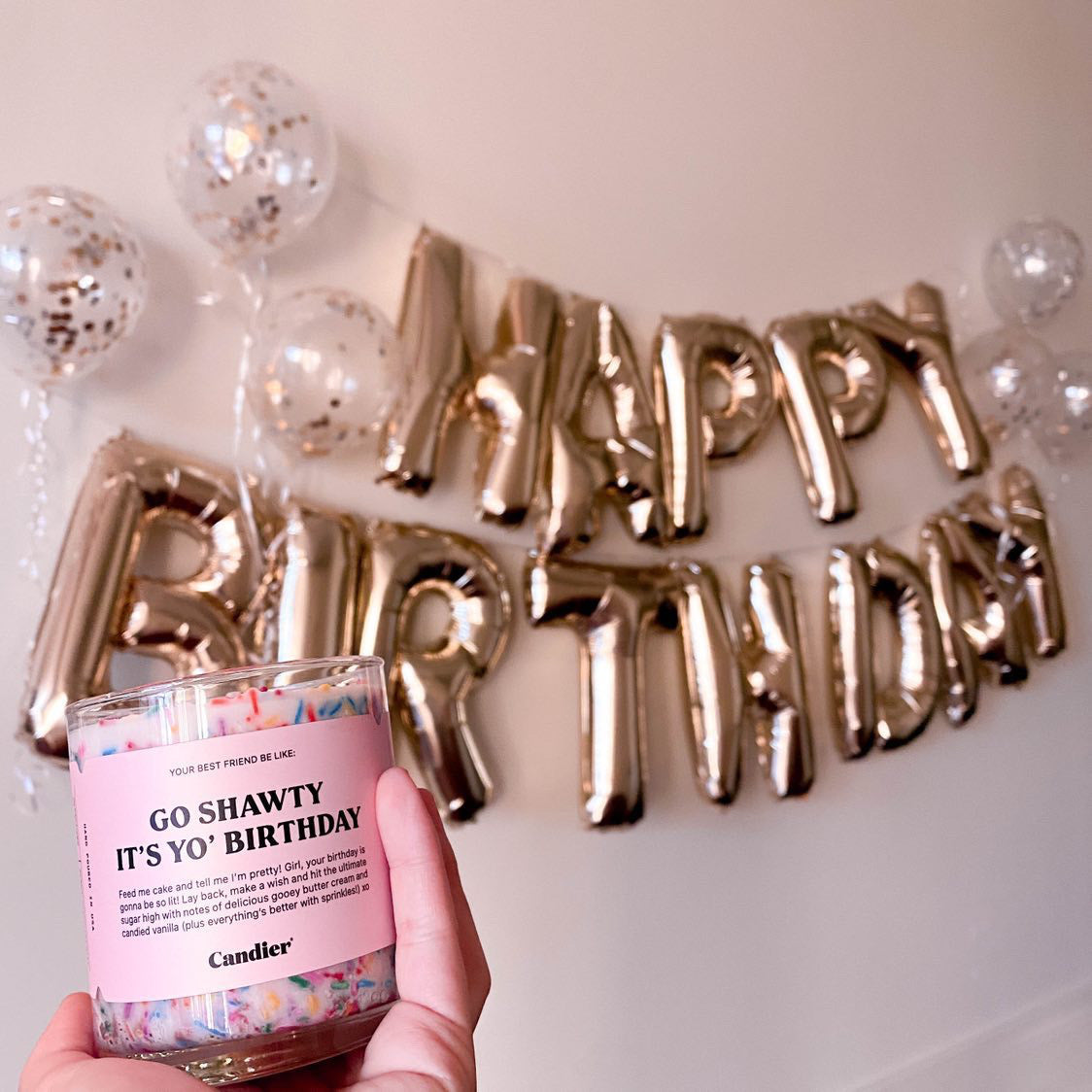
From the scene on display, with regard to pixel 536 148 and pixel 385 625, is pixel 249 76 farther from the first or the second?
pixel 385 625

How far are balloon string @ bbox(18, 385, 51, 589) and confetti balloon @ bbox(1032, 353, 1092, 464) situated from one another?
1081 millimetres

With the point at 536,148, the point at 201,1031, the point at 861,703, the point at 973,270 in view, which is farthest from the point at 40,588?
the point at 973,270

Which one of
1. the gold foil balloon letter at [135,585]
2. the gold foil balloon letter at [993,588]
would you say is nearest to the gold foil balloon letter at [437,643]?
the gold foil balloon letter at [135,585]

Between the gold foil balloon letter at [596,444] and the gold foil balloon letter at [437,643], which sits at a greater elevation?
the gold foil balloon letter at [596,444]

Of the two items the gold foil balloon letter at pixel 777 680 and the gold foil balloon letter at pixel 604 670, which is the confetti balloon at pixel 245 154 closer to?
the gold foil balloon letter at pixel 604 670

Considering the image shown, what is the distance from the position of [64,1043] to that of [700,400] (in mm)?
808

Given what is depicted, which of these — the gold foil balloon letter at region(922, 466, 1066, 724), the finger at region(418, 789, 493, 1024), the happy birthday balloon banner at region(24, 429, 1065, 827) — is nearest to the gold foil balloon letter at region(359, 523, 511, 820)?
the happy birthday balloon banner at region(24, 429, 1065, 827)

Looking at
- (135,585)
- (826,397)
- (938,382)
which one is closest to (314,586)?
(135,585)

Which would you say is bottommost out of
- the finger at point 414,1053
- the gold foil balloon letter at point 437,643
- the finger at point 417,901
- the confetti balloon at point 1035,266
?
the finger at point 414,1053

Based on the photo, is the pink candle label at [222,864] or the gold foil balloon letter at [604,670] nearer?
the pink candle label at [222,864]

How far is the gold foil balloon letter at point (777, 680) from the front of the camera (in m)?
1.13

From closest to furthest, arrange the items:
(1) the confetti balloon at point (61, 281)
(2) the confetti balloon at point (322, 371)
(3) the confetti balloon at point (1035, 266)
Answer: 1. (1) the confetti balloon at point (61, 281)
2. (2) the confetti balloon at point (322, 371)
3. (3) the confetti balloon at point (1035, 266)

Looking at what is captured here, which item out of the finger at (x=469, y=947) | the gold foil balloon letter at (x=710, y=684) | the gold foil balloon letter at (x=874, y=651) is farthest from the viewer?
the gold foil balloon letter at (x=874, y=651)

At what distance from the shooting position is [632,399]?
43.4 inches
